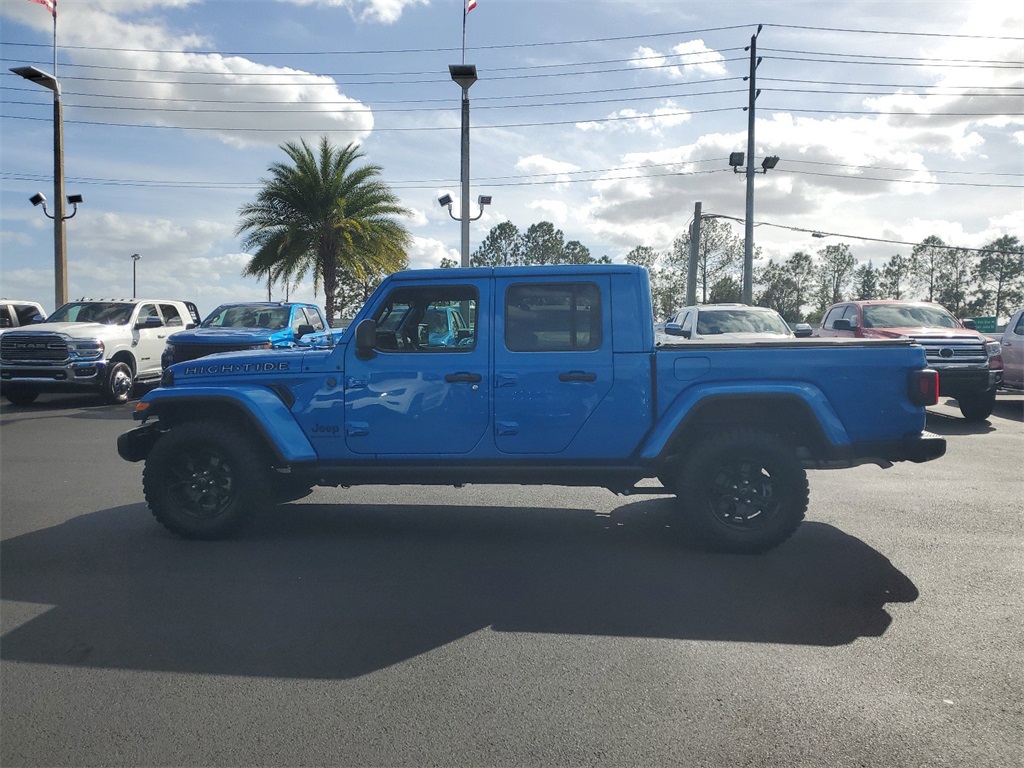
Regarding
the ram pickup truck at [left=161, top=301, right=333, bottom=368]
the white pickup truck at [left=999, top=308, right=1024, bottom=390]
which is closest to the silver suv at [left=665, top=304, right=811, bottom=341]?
the white pickup truck at [left=999, top=308, right=1024, bottom=390]

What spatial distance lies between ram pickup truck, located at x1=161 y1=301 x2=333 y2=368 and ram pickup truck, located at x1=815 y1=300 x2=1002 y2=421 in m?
9.30

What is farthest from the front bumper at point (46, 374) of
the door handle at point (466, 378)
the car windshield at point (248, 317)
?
the door handle at point (466, 378)

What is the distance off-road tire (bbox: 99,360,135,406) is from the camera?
14.7 m

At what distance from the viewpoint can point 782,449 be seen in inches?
215

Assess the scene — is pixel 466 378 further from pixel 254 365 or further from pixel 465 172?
pixel 465 172

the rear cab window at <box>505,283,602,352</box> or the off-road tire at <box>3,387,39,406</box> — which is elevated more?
the rear cab window at <box>505,283,602,352</box>

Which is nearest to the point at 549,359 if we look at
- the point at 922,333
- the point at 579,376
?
the point at 579,376

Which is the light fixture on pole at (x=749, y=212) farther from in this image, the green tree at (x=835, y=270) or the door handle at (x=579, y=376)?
the green tree at (x=835, y=270)

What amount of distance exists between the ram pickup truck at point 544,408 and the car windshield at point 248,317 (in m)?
8.97

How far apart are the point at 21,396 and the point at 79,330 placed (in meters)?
1.96

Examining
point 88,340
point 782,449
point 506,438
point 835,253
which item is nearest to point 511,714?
point 506,438

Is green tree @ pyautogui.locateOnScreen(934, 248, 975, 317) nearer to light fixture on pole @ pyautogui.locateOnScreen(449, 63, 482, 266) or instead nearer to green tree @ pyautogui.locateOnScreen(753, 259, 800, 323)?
green tree @ pyautogui.locateOnScreen(753, 259, 800, 323)

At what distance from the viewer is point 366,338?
5.60 meters

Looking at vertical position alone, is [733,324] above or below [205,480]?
above
